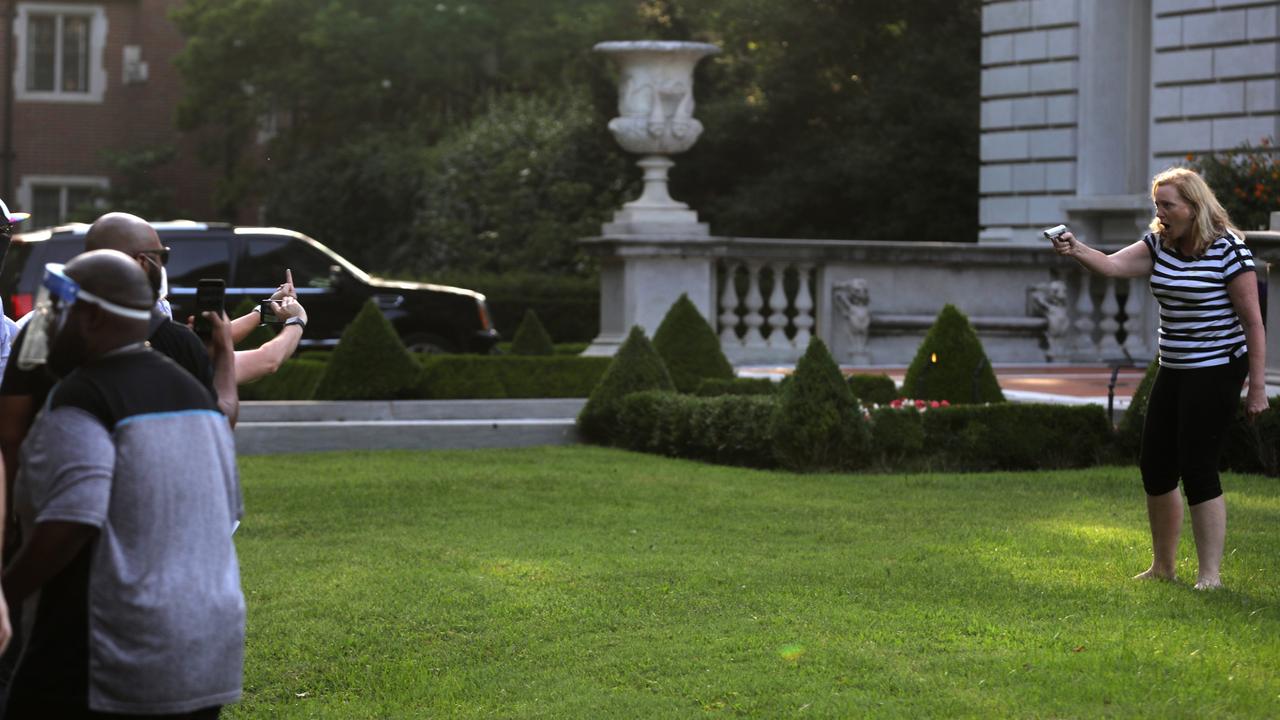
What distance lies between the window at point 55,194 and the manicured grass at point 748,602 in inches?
1387

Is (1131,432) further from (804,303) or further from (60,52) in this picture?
(60,52)

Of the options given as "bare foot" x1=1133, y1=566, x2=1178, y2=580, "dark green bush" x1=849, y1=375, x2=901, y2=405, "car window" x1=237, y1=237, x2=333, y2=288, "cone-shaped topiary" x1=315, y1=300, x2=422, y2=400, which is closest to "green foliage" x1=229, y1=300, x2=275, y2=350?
"cone-shaped topiary" x1=315, y1=300, x2=422, y2=400

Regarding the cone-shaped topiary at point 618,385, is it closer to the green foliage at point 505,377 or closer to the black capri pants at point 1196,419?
the green foliage at point 505,377

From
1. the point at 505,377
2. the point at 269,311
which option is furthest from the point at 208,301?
the point at 505,377

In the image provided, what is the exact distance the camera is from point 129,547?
3672mm

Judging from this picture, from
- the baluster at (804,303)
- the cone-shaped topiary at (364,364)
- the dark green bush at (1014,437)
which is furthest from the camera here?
the baluster at (804,303)

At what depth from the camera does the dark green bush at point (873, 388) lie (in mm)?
13477

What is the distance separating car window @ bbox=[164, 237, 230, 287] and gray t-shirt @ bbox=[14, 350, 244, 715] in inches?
630

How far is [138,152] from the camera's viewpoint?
143ft

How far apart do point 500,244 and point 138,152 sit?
13.8 meters

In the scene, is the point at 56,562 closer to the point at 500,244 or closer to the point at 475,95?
the point at 500,244

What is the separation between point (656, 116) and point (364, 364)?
5583 millimetres

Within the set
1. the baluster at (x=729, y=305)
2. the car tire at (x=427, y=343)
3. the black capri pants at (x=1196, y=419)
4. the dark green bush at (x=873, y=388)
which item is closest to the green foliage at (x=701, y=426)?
the dark green bush at (x=873, y=388)

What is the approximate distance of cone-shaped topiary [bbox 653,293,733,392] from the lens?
49.4 feet
